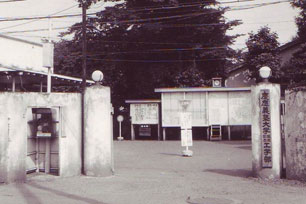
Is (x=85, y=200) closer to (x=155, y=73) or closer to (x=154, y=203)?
(x=154, y=203)

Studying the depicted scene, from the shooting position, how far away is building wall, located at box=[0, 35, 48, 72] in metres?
24.7

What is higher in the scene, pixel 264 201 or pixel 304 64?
pixel 304 64

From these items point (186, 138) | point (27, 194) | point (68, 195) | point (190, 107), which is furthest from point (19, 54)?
point (68, 195)

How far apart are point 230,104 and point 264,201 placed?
54.6 feet

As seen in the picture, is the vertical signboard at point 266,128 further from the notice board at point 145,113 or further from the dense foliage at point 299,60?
the dense foliage at point 299,60

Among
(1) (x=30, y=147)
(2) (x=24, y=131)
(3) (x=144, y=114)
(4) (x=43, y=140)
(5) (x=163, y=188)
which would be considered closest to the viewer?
(5) (x=163, y=188)

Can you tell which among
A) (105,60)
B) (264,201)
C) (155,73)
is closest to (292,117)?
(264,201)

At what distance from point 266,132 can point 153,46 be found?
22.4 meters

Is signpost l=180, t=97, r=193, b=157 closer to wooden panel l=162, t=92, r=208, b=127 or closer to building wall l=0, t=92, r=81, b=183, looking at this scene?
building wall l=0, t=92, r=81, b=183

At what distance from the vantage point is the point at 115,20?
31.0 m

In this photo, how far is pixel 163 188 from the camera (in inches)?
382

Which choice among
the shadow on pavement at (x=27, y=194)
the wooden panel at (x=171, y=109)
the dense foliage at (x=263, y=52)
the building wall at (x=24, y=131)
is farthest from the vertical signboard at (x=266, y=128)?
the dense foliage at (x=263, y=52)

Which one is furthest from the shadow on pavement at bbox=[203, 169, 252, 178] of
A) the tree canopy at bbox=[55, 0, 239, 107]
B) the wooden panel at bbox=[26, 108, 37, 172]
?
the tree canopy at bbox=[55, 0, 239, 107]

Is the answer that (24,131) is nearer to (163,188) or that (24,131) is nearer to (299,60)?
(163,188)
